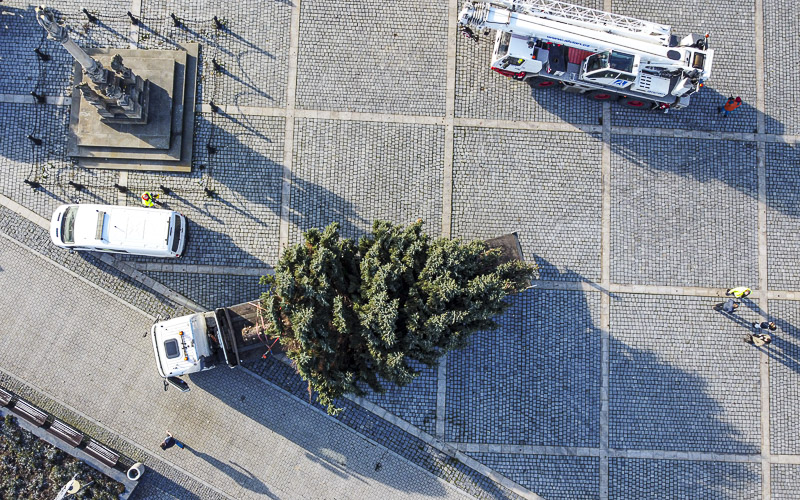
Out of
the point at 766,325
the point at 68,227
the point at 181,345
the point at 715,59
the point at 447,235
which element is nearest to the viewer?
the point at 181,345

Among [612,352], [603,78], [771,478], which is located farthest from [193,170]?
[771,478]

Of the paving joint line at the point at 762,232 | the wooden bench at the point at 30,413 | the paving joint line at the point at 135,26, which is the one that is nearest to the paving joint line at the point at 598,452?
the paving joint line at the point at 762,232

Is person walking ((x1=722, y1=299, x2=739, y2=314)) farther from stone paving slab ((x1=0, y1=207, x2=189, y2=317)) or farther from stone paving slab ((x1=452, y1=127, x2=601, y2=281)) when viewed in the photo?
stone paving slab ((x1=0, y1=207, x2=189, y2=317))

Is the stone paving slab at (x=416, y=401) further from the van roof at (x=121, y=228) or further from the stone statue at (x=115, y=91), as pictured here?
the stone statue at (x=115, y=91)

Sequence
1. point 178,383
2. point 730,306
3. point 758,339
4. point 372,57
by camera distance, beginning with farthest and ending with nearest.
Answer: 1. point 372,57
2. point 758,339
3. point 730,306
4. point 178,383

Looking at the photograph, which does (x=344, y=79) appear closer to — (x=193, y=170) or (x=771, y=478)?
(x=193, y=170)

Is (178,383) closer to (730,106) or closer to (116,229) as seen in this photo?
(116,229)

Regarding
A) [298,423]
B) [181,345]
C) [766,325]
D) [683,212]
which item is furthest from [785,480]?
[181,345]
